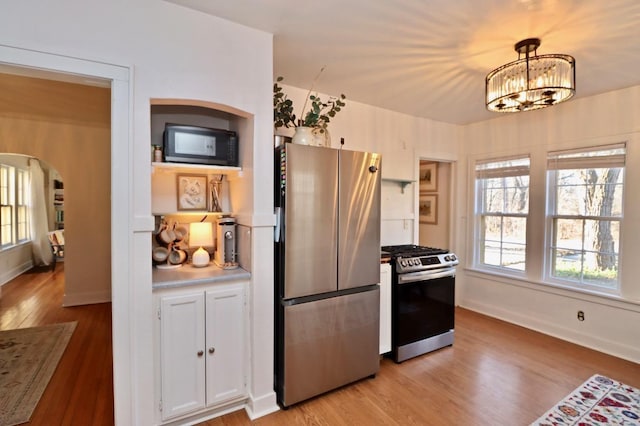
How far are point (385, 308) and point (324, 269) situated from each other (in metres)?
→ 0.91

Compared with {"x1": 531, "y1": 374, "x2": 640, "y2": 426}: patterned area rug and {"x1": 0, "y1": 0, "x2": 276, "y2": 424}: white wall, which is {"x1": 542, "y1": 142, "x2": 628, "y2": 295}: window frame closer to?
{"x1": 531, "y1": 374, "x2": 640, "y2": 426}: patterned area rug

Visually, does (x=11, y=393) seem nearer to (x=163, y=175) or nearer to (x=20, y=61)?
(x=163, y=175)

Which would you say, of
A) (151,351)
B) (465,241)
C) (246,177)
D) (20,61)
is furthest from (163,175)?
(465,241)

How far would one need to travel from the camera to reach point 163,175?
7.76 ft

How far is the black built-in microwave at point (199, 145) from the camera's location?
2062mm

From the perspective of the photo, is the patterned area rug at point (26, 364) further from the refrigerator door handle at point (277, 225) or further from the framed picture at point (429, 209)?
the framed picture at point (429, 209)

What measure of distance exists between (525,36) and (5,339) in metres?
5.50

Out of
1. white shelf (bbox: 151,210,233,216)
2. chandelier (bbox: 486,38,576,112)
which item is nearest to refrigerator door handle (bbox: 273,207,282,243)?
white shelf (bbox: 151,210,233,216)

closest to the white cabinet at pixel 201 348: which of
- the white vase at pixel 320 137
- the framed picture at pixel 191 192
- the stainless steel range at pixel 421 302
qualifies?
the framed picture at pixel 191 192

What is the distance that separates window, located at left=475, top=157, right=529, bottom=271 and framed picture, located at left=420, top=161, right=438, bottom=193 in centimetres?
63

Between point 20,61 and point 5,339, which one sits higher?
point 20,61

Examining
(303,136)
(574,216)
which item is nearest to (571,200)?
(574,216)

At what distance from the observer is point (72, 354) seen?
9.61 feet

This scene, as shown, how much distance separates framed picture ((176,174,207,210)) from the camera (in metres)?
2.40
